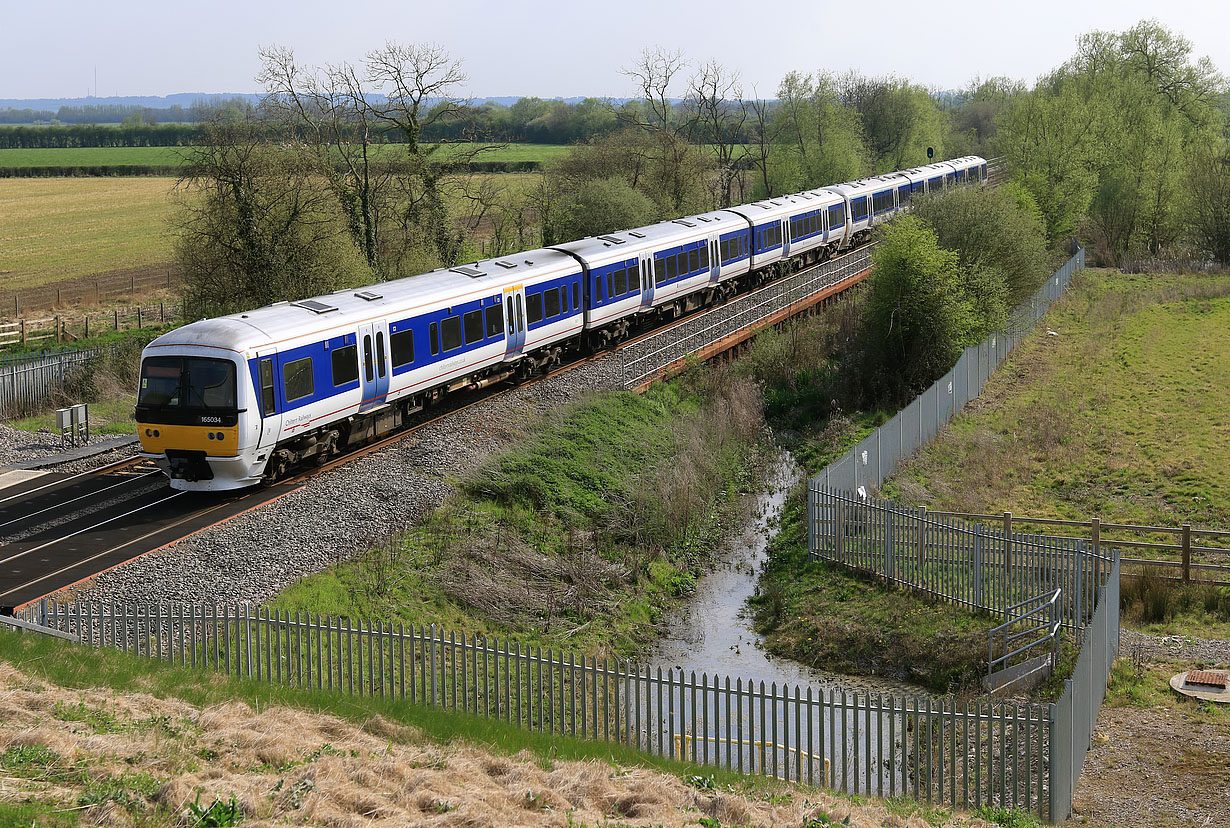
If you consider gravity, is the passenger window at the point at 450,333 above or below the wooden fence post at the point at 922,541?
above

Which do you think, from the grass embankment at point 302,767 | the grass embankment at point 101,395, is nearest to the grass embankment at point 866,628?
the grass embankment at point 302,767

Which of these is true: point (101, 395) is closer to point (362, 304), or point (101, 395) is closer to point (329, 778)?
point (362, 304)

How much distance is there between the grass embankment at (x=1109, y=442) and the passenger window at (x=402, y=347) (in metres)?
10.7

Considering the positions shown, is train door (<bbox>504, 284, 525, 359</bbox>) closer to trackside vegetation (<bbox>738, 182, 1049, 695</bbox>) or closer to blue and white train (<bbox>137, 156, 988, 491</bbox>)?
blue and white train (<bbox>137, 156, 988, 491</bbox>)

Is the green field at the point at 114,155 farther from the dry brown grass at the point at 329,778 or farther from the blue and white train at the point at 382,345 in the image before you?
the dry brown grass at the point at 329,778

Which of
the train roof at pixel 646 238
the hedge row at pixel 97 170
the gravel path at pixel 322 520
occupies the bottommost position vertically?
the gravel path at pixel 322 520

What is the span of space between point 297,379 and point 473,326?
649 centimetres

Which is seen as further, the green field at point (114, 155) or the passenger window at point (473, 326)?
the green field at point (114, 155)

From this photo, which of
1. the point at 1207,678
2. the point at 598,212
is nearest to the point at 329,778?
the point at 1207,678

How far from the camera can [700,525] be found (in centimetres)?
2641

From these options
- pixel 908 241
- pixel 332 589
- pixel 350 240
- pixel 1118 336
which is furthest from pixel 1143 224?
pixel 332 589

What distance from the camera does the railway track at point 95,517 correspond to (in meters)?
17.5

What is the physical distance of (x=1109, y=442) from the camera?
29797 millimetres

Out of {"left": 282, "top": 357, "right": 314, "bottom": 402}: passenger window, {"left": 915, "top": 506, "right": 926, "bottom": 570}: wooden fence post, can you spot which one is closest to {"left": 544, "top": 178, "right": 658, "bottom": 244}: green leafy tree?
{"left": 282, "top": 357, "right": 314, "bottom": 402}: passenger window
